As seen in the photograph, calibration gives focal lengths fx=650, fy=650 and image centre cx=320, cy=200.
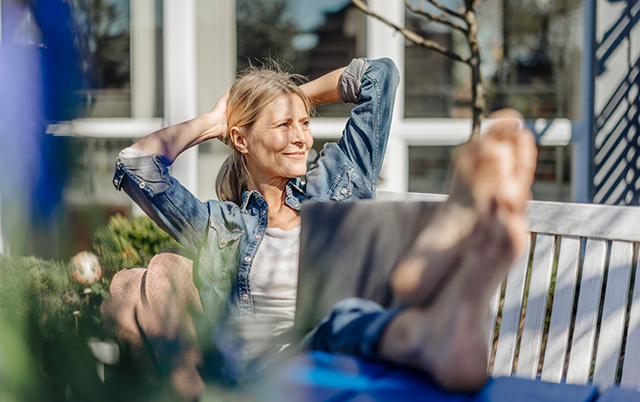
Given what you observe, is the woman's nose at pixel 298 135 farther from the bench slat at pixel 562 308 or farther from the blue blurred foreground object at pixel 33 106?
the blue blurred foreground object at pixel 33 106

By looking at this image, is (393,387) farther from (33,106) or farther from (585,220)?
(585,220)

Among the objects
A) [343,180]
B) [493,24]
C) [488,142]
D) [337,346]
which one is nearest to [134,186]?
[343,180]

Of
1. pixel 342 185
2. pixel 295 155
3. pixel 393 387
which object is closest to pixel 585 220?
pixel 342 185

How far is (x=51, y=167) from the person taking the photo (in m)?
0.47

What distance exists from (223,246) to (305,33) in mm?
3692

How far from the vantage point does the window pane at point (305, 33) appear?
16.7ft

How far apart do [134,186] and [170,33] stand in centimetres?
231

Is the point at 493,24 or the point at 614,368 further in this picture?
the point at 493,24

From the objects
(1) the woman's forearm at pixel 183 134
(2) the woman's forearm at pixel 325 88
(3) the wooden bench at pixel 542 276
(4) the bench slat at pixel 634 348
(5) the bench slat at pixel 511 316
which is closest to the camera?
(3) the wooden bench at pixel 542 276

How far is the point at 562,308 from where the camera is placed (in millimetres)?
1780

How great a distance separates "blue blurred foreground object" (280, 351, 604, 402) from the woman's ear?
105cm

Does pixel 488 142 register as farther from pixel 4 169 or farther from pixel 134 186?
pixel 134 186

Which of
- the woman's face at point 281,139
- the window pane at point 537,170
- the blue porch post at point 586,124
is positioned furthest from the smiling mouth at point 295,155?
the window pane at point 537,170

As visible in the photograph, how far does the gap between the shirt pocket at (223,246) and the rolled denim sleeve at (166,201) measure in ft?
0.10
